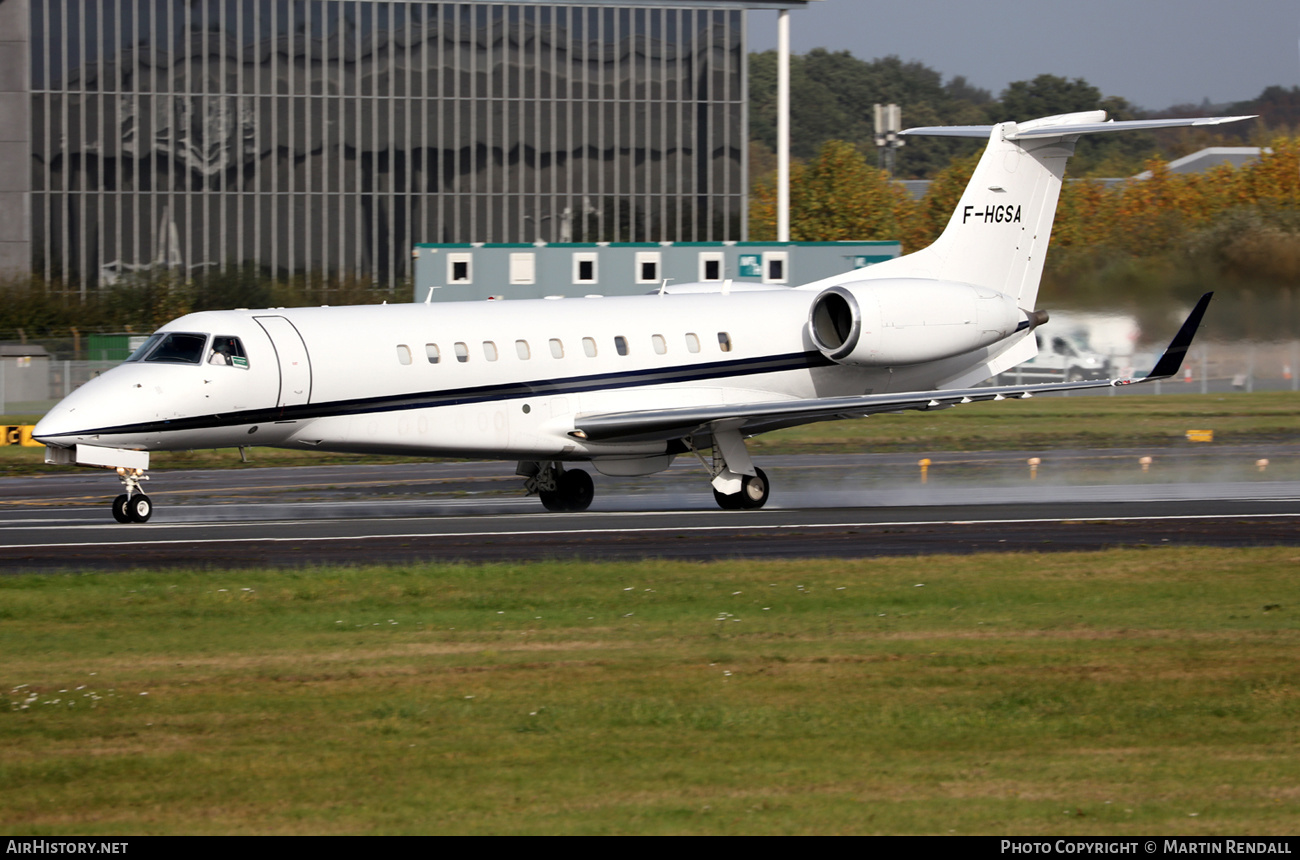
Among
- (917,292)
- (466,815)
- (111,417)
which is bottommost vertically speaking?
(466,815)

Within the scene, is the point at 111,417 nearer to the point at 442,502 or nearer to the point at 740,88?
the point at 442,502

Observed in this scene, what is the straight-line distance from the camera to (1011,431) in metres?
39.8

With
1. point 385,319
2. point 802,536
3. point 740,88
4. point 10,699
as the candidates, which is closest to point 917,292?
A: point 802,536

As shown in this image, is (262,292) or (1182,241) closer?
(1182,241)

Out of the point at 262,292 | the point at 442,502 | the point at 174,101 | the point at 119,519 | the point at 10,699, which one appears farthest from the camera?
the point at 174,101

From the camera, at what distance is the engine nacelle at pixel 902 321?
2478cm

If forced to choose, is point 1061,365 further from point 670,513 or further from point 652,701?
point 652,701

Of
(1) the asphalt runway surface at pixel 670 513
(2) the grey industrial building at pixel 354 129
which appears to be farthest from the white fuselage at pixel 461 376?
→ (2) the grey industrial building at pixel 354 129

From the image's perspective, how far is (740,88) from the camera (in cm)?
7131

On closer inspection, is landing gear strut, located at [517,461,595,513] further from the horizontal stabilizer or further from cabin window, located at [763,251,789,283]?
cabin window, located at [763,251,789,283]

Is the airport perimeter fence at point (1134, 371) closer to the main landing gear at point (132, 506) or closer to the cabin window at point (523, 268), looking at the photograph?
the cabin window at point (523, 268)

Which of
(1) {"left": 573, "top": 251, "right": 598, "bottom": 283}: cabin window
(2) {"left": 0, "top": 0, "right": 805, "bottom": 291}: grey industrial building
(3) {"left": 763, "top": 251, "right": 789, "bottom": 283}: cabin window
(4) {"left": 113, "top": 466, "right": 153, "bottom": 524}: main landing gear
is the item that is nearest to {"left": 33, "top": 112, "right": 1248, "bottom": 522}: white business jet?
(4) {"left": 113, "top": 466, "right": 153, "bottom": 524}: main landing gear

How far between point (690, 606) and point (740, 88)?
194ft

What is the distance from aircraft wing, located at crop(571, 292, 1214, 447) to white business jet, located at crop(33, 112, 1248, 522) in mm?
38
